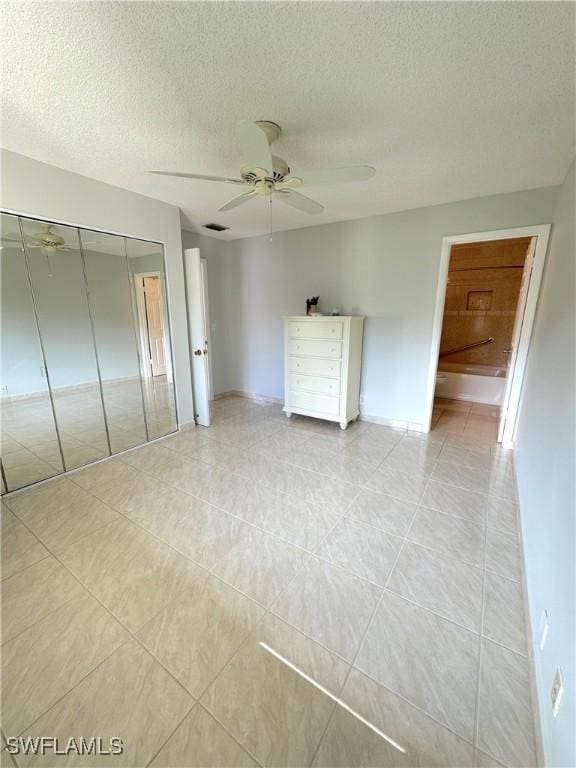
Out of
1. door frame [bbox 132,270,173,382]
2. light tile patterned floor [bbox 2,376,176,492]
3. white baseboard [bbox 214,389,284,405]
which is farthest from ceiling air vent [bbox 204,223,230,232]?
white baseboard [bbox 214,389,284,405]

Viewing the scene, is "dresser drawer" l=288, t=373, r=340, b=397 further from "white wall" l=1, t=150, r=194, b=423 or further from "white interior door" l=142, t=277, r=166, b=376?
"white interior door" l=142, t=277, r=166, b=376

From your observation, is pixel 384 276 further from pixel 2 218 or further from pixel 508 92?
pixel 2 218

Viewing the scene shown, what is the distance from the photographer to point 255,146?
1481 mm

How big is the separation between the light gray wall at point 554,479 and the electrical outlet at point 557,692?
0.09ft

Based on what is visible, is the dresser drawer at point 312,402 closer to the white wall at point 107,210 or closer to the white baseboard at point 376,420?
the white baseboard at point 376,420

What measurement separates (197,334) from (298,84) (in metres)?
2.55

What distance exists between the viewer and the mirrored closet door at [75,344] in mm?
2422

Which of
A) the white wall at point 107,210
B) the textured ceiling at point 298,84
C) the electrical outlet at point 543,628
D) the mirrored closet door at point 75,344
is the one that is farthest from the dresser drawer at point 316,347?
the electrical outlet at point 543,628

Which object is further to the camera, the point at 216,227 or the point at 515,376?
the point at 216,227

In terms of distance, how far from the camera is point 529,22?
1.15m

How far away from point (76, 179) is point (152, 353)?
1613 mm

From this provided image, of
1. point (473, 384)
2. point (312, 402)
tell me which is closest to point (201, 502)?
point (312, 402)

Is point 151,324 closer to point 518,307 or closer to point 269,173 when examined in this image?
point 269,173

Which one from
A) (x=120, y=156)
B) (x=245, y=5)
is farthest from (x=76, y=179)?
(x=245, y=5)
